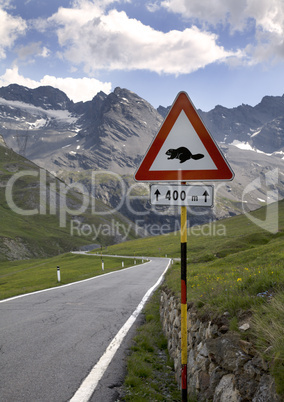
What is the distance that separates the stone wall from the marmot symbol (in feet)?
8.17

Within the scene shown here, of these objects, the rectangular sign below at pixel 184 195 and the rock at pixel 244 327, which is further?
the rectangular sign below at pixel 184 195

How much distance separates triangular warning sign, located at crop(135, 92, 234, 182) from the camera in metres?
4.44

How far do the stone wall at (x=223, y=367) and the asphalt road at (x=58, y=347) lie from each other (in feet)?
4.92

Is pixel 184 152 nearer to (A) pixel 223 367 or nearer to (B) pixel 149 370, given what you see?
(A) pixel 223 367

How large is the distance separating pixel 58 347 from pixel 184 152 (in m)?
5.44

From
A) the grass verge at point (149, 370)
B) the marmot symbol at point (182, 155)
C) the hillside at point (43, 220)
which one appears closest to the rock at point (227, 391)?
the grass verge at point (149, 370)

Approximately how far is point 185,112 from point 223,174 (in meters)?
1.11

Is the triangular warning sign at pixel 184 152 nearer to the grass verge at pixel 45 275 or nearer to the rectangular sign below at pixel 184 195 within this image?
the rectangular sign below at pixel 184 195

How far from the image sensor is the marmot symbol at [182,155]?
14.7 ft

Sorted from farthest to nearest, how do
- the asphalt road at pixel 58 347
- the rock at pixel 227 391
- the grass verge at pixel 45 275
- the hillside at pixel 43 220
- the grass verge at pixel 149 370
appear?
the hillside at pixel 43 220 → the grass verge at pixel 45 275 → the grass verge at pixel 149 370 → the asphalt road at pixel 58 347 → the rock at pixel 227 391

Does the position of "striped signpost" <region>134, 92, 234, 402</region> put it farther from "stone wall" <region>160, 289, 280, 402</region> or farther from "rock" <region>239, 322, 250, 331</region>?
"rock" <region>239, 322, 250, 331</region>

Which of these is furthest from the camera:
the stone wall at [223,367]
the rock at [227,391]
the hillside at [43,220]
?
the hillside at [43,220]

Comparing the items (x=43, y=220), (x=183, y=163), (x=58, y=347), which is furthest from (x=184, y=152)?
(x=43, y=220)

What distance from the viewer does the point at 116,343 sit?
25.5 feet
